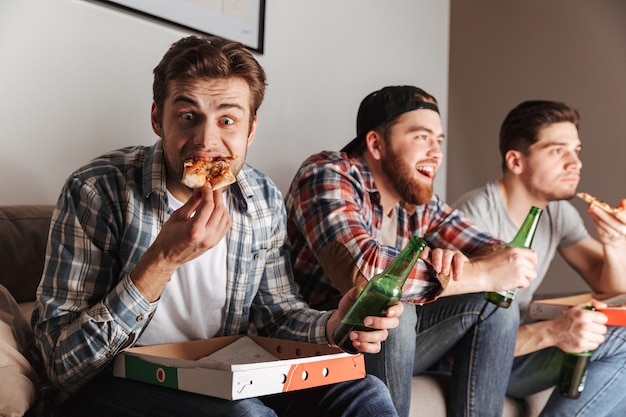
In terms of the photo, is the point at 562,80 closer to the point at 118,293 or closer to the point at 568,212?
the point at 568,212

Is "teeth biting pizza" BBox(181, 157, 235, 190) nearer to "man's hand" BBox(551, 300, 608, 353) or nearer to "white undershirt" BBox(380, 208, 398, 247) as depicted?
"white undershirt" BBox(380, 208, 398, 247)

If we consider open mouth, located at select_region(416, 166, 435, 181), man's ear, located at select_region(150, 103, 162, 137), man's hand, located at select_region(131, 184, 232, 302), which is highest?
man's ear, located at select_region(150, 103, 162, 137)

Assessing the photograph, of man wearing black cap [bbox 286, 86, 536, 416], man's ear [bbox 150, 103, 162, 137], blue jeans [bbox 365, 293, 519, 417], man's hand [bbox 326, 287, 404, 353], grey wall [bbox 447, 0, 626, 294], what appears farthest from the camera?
grey wall [bbox 447, 0, 626, 294]

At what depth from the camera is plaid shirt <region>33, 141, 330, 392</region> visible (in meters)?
1.24

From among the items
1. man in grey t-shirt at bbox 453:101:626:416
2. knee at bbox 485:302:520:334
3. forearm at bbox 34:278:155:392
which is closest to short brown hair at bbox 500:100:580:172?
man in grey t-shirt at bbox 453:101:626:416

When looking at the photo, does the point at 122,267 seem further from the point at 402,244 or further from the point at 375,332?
the point at 402,244

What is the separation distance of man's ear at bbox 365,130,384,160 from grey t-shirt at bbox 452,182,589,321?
0.52 meters

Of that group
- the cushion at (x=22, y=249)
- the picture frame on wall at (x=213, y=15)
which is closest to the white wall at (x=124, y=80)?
the picture frame on wall at (x=213, y=15)

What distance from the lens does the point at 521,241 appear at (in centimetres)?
217

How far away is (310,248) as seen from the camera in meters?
1.86

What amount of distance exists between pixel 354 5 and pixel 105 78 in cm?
116

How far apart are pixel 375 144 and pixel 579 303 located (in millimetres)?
799

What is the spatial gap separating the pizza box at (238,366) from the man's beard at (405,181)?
74 cm

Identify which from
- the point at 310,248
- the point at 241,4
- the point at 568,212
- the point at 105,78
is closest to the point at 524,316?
the point at 568,212
